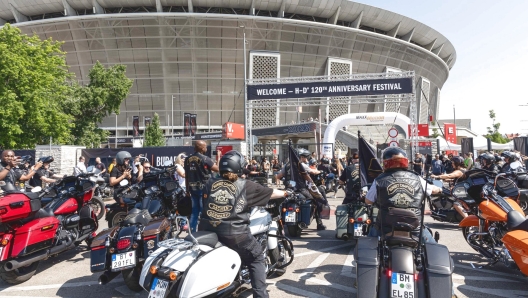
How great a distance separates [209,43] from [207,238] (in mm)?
43428

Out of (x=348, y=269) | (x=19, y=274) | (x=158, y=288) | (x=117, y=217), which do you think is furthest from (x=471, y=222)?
(x=19, y=274)

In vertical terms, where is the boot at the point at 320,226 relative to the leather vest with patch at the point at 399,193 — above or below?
below

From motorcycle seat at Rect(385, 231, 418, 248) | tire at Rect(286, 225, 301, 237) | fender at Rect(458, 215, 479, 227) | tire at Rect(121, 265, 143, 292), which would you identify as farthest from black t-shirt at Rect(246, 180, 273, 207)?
fender at Rect(458, 215, 479, 227)

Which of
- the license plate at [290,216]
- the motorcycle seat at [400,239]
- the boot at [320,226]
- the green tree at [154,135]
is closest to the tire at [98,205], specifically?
the license plate at [290,216]

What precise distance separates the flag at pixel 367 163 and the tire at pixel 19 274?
5146mm

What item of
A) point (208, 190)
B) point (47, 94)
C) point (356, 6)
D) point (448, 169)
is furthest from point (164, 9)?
point (208, 190)

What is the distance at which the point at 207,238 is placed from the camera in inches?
134

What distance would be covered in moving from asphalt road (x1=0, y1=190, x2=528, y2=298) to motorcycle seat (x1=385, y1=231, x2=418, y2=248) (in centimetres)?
145

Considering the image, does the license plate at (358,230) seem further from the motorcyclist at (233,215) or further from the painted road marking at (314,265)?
the motorcyclist at (233,215)

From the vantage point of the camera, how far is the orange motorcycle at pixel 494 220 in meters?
4.11

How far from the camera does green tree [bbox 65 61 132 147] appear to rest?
2777 centimetres

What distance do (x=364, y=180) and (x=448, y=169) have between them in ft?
42.8

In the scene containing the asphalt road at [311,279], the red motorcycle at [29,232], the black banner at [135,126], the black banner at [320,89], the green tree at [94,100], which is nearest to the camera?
the asphalt road at [311,279]

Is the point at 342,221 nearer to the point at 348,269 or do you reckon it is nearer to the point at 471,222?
the point at 348,269
